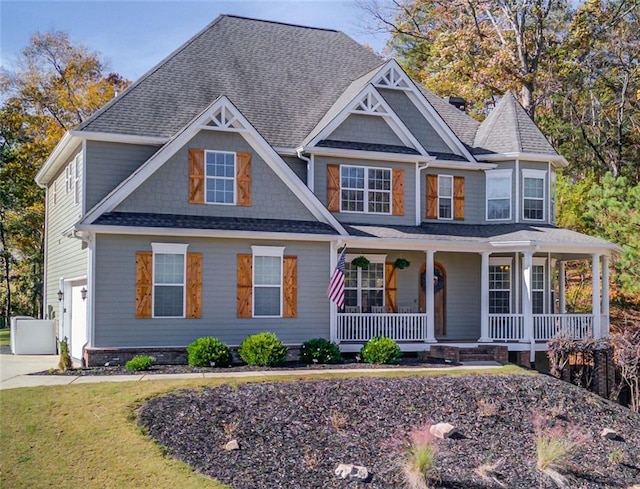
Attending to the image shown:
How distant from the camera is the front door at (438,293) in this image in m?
21.6

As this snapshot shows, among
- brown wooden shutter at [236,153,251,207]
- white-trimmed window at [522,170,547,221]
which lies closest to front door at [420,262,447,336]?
white-trimmed window at [522,170,547,221]

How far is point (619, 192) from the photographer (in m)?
23.4

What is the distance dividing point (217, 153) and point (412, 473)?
10544 mm

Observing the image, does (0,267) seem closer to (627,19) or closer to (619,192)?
(619,192)

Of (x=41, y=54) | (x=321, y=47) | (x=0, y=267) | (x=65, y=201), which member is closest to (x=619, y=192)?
(x=321, y=47)

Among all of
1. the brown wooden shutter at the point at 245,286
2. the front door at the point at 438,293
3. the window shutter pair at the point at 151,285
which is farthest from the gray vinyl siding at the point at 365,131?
the window shutter pair at the point at 151,285

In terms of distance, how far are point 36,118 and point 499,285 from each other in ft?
81.1

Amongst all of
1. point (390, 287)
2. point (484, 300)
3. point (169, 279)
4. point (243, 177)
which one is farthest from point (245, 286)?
point (484, 300)

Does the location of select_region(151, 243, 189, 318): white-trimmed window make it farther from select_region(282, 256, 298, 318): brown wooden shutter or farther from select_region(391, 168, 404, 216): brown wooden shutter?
select_region(391, 168, 404, 216): brown wooden shutter

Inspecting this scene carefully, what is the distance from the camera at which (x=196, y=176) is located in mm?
17891

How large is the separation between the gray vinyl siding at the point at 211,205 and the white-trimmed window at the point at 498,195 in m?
7.01

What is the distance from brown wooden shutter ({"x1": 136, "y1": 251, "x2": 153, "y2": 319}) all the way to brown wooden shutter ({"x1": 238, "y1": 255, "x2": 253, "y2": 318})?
2.26 m

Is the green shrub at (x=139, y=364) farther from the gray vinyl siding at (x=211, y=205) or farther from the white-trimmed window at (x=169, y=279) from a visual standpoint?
the gray vinyl siding at (x=211, y=205)

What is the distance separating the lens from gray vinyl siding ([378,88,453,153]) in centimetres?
2188
